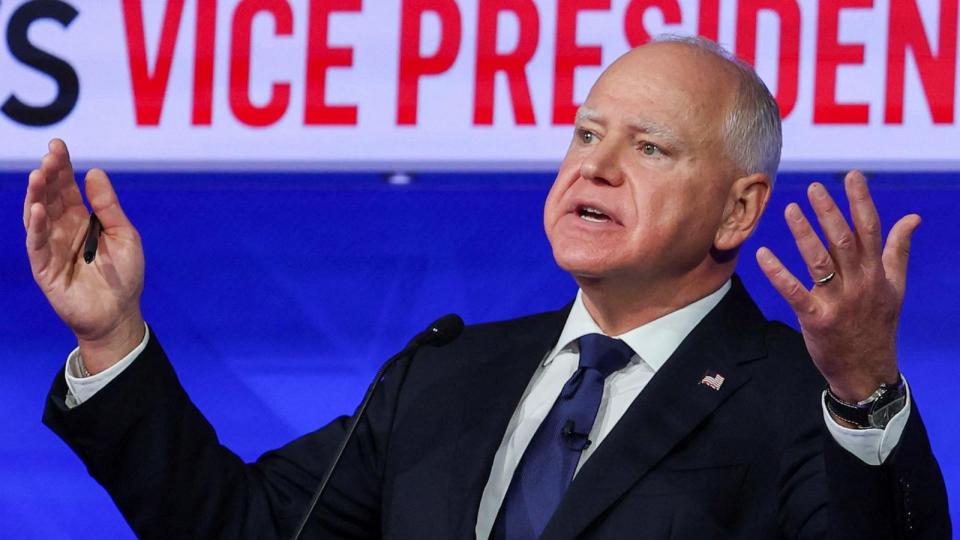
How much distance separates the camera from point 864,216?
58.7 inches

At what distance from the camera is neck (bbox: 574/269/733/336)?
209 cm

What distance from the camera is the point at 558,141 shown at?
2.51 meters

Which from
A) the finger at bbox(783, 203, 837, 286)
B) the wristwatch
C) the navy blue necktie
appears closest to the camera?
the finger at bbox(783, 203, 837, 286)

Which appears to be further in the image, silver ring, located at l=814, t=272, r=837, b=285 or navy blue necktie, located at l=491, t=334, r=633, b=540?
navy blue necktie, located at l=491, t=334, r=633, b=540

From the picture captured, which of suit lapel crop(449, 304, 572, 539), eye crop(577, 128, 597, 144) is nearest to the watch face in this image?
suit lapel crop(449, 304, 572, 539)

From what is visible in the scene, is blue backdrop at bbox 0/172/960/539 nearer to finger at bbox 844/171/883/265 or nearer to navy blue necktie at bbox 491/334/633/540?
navy blue necktie at bbox 491/334/633/540

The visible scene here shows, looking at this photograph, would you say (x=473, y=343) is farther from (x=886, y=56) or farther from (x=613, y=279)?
(x=886, y=56)

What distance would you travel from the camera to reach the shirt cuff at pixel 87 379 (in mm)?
1881

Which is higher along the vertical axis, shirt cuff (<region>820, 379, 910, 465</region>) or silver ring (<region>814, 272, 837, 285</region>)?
silver ring (<region>814, 272, 837, 285</region>)

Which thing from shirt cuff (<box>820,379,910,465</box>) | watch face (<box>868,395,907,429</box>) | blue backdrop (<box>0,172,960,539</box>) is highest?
watch face (<box>868,395,907,429</box>)

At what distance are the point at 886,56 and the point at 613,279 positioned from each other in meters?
0.72

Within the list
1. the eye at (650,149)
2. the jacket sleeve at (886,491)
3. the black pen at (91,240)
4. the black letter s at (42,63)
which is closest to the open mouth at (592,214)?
the eye at (650,149)

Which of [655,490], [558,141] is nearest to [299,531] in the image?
[655,490]

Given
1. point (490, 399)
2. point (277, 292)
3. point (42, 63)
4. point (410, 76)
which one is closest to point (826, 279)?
point (490, 399)
